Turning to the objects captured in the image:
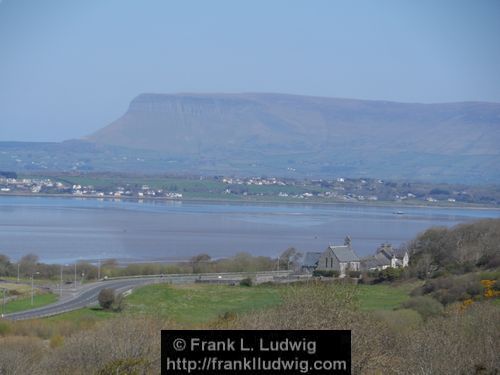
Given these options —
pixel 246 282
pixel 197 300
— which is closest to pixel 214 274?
pixel 246 282

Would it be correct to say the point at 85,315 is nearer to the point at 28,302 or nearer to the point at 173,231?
the point at 28,302

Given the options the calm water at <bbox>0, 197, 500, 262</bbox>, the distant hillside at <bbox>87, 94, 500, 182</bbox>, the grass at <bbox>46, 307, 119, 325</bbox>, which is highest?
the distant hillside at <bbox>87, 94, 500, 182</bbox>

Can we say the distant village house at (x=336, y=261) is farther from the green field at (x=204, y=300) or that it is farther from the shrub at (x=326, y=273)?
the green field at (x=204, y=300)

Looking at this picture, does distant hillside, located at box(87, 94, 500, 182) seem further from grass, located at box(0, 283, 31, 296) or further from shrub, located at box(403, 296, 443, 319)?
shrub, located at box(403, 296, 443, 319)

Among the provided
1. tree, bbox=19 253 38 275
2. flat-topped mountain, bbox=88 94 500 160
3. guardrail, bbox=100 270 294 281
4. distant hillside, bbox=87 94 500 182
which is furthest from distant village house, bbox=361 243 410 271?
flat-topped mountain, bbox=88 94 500 160

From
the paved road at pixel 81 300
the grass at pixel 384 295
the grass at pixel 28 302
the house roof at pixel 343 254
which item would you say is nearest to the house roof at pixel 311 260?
the house roof at pixel 343 254

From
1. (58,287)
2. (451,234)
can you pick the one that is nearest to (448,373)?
(58,287)
